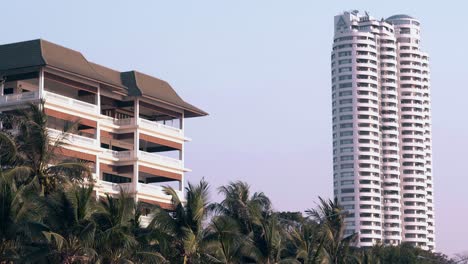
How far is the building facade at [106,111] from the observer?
7319 centimetres

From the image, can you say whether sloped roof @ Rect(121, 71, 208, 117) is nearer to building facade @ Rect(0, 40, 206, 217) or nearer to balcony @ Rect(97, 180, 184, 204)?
building facade @ Rect(0, 40, 206, 217)

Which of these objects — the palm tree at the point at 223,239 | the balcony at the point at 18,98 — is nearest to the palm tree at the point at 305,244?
Result: the palm tree at the point at 223,239

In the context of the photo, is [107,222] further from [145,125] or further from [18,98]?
[145,125]

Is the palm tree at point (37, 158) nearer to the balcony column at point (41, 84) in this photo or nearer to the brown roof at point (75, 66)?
the balcony column at point (41, 84)

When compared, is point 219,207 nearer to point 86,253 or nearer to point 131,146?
point 86,253

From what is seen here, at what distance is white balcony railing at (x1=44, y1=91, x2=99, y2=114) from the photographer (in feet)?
238

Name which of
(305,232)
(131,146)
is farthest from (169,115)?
(305,232)

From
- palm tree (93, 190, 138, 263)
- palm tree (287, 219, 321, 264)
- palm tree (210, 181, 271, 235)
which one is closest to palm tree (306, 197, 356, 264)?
palm tree (287, 219, 321, 264)

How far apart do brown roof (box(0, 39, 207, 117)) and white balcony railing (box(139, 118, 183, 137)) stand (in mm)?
1867

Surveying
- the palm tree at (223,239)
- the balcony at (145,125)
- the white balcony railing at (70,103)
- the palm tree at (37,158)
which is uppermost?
the white balcony railing at (70,103)

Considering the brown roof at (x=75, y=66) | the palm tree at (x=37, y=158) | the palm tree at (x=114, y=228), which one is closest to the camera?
the palm tree at (x=114, y=228)

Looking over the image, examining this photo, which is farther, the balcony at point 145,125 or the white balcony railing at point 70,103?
the balcony at point 145,125

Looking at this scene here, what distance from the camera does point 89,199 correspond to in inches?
1652

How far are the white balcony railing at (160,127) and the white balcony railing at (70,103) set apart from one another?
6.30 metres
